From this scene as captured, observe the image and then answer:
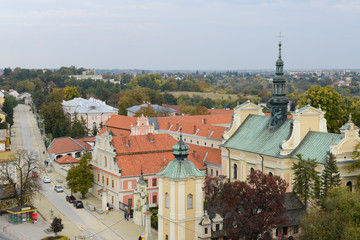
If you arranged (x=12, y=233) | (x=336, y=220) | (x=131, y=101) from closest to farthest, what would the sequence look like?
(x=336, y=220)
(x=12, y=233)
(x=131, y=101)

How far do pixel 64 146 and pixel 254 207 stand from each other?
165ft

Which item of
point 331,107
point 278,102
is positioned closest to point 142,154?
point 278,102

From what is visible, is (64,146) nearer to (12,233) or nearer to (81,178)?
(81,178)

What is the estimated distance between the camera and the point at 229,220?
3328cm

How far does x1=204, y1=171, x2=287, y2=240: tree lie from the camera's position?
32.8 metres

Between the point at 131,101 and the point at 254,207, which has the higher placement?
the point at 131,101

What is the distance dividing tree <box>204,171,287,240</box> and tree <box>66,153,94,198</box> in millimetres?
24202

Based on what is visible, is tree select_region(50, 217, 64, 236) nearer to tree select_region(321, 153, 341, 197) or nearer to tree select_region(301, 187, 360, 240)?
tree select_region(301, 187, 360, 240)

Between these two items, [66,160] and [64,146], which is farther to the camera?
[64,146]

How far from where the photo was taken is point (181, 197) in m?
34.4

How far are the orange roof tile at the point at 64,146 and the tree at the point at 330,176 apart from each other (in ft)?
157

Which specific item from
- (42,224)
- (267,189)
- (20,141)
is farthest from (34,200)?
(20,141)

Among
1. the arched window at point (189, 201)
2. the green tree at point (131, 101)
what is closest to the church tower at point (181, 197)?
the arched window at point (189, 201)

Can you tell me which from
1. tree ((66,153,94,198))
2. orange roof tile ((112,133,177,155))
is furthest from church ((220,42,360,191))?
tree ((66,153,94,198))
